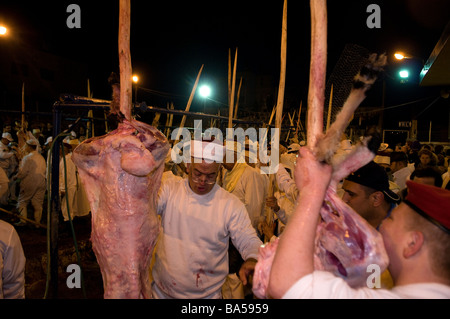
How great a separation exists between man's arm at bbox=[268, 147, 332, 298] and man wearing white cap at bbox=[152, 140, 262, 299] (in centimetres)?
150

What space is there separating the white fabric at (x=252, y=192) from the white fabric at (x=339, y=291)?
13.6ft

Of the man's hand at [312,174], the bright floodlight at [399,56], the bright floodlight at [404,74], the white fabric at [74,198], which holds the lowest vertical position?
the white fabric at [74,198]

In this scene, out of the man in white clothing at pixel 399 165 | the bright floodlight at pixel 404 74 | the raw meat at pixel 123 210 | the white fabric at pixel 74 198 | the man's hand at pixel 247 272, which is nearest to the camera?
the raw meat at pixel 123 210

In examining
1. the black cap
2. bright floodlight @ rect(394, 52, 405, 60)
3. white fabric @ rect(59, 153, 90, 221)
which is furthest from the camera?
bright floodlight @ rect(394, 52, 405, 60)

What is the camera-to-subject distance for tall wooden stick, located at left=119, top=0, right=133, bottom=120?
1779mm

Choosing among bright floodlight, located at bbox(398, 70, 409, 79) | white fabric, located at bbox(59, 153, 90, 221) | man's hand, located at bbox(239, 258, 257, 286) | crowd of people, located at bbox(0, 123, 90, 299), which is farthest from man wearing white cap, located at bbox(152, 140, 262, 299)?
bright floodlight, located at bbox(398, 70, 409, 79)

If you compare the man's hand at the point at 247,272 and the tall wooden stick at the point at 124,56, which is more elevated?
the tall wooden stick at the point at 124,56

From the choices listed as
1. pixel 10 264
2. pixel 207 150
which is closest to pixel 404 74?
pixel 207 150

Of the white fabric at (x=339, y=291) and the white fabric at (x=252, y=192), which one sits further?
the white fabric at (x=252, y=192)

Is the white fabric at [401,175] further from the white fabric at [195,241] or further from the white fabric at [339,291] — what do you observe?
the white fabric at [339,291]

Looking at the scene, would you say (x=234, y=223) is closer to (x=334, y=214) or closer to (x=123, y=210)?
(x=123, y=210)

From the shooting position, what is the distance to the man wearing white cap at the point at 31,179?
799cm

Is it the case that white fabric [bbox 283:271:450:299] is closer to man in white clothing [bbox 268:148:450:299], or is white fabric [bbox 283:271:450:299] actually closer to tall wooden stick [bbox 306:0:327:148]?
man in white clothing [bbox 268:148:450:299]

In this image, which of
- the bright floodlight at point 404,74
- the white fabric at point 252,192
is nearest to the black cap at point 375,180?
the white fabric at point 252,192
